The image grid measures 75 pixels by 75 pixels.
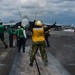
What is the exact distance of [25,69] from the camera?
13.2 m

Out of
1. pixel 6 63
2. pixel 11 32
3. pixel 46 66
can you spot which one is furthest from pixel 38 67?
pixel 11 32

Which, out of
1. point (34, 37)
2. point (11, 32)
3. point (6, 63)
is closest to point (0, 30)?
point (11, 32)

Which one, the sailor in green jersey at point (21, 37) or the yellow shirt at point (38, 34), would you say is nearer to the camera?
the yellow shirt at point (38, 34)

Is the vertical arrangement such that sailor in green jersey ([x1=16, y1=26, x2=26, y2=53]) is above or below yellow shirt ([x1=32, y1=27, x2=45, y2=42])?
below

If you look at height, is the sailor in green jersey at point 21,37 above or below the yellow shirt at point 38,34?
below

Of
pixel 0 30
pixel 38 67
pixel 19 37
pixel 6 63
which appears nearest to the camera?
pixel 38 67

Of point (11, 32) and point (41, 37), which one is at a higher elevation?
point (41, 37)

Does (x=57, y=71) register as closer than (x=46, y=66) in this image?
Yes

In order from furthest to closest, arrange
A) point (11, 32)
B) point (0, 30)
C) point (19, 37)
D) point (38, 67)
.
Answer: point (11, 32)
point (0, 30)
point (19, 37)
point (38, 67)

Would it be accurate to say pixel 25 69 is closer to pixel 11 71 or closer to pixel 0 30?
pixel 11 71

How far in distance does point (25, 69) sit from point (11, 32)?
13.9 m

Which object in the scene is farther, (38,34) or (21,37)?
(21,37)

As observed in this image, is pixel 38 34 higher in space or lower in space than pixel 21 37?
higher

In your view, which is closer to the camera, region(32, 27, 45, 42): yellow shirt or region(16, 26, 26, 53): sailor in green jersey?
region(32, 27, 45, 42): yellow shirt
